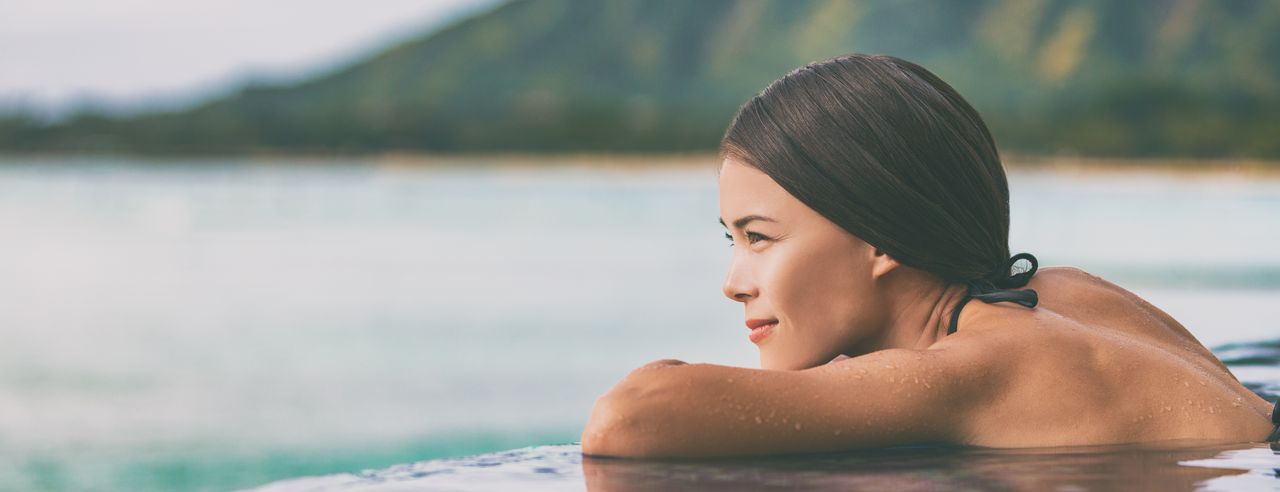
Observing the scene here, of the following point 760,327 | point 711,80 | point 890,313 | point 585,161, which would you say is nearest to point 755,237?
point 760,327

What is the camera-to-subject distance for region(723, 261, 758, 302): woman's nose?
2.62m

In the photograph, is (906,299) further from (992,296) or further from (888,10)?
(888,10)

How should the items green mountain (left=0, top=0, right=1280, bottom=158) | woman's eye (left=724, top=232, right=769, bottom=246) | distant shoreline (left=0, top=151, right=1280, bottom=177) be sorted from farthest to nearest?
green mountain (left=0, top=0, right=1280, bottom=158) → distant shoreline (left=0, top=151, right=1280, bottom=177) → woman's eye (left=724, top=232, right=769, bottom=246)

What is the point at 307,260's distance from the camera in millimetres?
34188

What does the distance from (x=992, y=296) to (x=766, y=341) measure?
395 mm

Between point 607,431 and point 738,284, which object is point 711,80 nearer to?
point 738,284

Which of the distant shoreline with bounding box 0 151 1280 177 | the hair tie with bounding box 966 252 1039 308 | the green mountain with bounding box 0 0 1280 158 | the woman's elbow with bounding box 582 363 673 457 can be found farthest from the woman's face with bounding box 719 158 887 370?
the green mountain with bounding box 0 0 1280 158

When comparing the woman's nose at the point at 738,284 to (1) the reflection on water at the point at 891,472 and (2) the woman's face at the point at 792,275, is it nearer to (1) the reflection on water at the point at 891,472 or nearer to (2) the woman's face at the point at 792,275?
(2) the woman's face at the point at 792,275

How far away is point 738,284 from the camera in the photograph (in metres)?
2.63

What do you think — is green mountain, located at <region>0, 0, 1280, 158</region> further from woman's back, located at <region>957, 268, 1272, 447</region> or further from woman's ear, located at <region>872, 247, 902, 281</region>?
woman's ear, located at <region>872, 247, 902, 281</region>

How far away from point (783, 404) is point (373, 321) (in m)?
20.0

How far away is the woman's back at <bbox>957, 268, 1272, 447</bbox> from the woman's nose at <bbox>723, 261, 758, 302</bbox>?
341 mm

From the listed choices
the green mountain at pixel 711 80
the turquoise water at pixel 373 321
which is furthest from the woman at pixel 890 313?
the green mountain at pixel 711 80

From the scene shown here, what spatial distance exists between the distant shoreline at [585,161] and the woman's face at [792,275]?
54.5 metres
